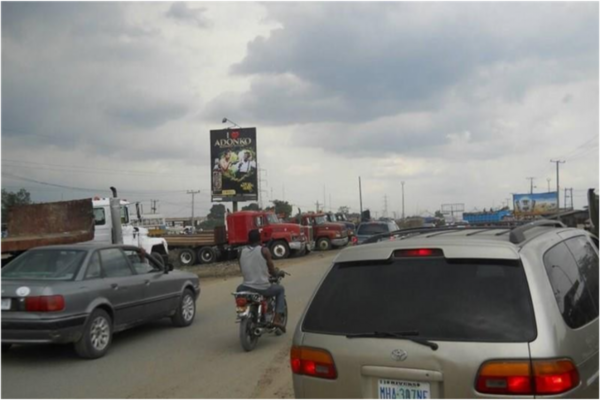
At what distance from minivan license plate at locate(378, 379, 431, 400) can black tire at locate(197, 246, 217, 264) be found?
91.0 ft

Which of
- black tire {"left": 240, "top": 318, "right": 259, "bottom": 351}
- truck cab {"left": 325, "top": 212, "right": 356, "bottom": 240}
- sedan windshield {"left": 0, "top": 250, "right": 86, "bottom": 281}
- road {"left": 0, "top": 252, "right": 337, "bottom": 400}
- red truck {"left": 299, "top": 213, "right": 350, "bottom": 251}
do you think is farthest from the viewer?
truck cab {"left": 325, "top": 212, "right": 356, "bottom": 240}

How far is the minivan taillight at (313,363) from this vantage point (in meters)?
3.31

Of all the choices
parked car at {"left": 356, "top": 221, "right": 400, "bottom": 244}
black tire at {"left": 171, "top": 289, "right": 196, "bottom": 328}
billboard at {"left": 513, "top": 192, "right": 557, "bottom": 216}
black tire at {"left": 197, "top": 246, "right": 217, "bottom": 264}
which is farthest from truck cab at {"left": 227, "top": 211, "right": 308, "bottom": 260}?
billboard at {"left": 513, "top": 192, "right": 557, "bottom": 216}

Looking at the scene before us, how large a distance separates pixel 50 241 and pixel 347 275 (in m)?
12.4

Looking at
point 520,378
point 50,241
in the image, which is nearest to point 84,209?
point 50,241

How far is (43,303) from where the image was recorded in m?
7.08

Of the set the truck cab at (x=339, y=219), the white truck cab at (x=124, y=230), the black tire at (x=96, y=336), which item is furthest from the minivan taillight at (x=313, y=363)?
the truck cab at (x=339, y=219)

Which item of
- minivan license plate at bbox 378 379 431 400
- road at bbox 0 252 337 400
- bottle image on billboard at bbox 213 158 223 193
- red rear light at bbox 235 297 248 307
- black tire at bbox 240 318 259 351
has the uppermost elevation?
bottle image on billboard at bbox 213 158 223 193

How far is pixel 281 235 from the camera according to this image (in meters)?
29.4

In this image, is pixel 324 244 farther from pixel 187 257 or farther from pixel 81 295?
pixel 81 295

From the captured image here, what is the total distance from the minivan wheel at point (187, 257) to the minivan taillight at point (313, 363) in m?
27.7

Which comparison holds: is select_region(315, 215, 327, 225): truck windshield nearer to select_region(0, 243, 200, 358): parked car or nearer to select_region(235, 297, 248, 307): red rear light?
select_region(0, 243, 200, 358): parked car

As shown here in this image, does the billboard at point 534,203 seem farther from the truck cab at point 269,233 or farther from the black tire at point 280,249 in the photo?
the black tire at point 280,249

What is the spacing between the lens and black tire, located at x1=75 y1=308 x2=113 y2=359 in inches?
294
